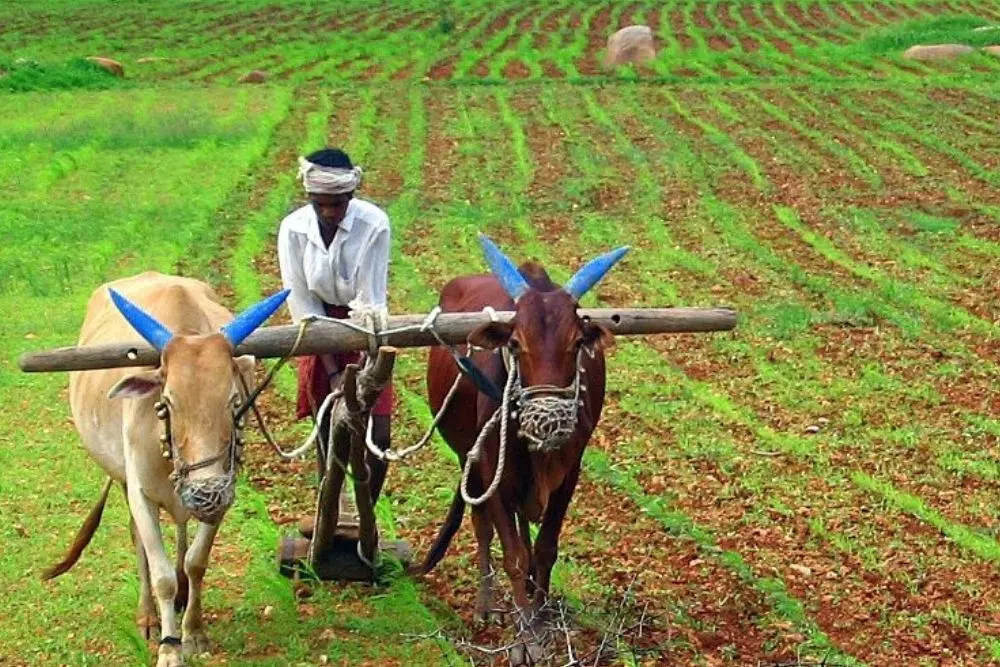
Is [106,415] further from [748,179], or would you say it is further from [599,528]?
[748,179]

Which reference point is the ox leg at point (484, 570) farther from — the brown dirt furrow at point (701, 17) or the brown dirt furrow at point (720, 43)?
the brown dirt furrow at point (701, 17)

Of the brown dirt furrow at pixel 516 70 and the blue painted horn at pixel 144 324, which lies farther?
the brown dirt furrow at pixel 516 70

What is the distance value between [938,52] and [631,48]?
5.96m

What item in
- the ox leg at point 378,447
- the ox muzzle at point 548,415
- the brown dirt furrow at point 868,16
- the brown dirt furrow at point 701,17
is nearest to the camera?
the ox muzzle at point 548,415

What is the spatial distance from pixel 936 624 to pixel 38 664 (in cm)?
394

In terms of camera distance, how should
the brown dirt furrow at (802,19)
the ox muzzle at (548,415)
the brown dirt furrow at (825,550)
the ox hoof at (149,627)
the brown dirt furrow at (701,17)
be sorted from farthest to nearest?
1. the brown dirt furrow at (701,17)
2. the brown dirt furrow at (802,19)
3. the ox hoof at (149,627)
4. the brown dirt furrow at (825,550)
5. the ox muzzle at (548,415)

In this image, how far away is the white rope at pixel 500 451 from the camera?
5918mm

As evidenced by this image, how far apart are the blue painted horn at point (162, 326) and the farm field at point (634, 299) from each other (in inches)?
55.8

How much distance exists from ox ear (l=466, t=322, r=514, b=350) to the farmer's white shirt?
1002 mm

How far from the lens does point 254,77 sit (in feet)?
93.6

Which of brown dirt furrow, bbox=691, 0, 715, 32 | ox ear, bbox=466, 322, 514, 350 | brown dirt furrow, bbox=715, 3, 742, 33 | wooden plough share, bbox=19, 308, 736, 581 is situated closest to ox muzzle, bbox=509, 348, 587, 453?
ox ear, bbox=466, 322, 514, 350

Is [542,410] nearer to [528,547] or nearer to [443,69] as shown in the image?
[528,547]

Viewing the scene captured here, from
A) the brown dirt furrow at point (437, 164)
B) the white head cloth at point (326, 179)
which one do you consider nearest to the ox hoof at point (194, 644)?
the white head cloth at point (326, 179)

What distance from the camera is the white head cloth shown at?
6617 mm
